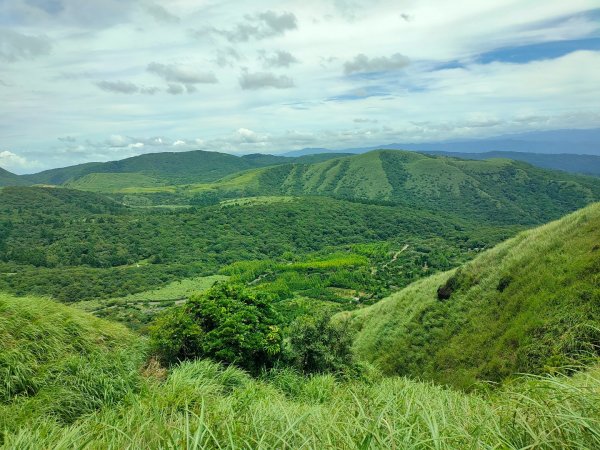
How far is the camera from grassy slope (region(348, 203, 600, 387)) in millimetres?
14023

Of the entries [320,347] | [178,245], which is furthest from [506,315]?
[178,245]

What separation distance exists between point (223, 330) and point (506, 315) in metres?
13.2

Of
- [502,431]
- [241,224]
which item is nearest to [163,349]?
[502,431]

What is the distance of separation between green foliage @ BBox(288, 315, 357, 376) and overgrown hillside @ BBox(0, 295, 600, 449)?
2377 mm

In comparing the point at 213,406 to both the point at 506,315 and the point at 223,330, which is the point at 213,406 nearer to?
the point at 223,330

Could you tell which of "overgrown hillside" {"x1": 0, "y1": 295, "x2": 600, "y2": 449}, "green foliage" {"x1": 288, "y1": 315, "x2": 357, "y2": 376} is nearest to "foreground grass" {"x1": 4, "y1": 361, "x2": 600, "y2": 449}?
"overgrown hillside" {"x1": 0, "y1": 295, "x2": 600, "y2": 449}

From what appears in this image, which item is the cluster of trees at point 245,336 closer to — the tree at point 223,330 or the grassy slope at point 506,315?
the tree at point 223,330

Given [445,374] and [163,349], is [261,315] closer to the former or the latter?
[163,349]

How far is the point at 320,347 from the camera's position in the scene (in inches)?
682

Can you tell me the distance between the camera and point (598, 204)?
74.7ft

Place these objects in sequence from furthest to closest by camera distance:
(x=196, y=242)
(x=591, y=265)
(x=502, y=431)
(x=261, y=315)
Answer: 1. (x=196, y=242)
2. (x=261, y=315)
3. (x=591, y=265)
4. (x=502, y=431)

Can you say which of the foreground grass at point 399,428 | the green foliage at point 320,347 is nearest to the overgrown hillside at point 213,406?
the foreground grass at point 399,428

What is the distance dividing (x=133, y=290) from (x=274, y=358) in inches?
4669

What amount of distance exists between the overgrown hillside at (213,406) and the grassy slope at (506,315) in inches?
287
